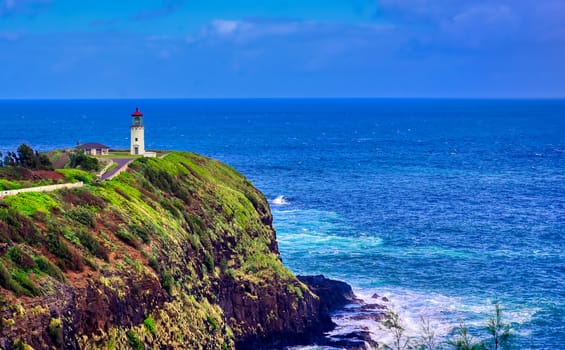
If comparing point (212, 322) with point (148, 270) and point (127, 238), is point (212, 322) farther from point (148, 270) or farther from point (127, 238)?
point (127, 238)

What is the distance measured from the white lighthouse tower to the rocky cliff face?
20.2 feet

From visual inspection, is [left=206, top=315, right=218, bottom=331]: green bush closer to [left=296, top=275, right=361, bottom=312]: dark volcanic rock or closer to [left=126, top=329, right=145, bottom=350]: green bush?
[left=126, top=329, right=145, bottom=350]: green bush

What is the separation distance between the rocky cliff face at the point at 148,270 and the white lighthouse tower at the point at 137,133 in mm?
6143

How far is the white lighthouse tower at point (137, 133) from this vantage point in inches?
3029

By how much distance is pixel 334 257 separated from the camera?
7731 cm

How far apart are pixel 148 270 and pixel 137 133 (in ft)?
109

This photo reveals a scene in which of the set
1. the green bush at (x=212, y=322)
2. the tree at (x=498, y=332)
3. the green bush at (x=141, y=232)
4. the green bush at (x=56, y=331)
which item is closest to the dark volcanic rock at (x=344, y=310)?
the tree at (x=498, y=332)

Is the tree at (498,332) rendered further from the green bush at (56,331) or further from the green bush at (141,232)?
the green bush at (141,232)

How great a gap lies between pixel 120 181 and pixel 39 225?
16724 mm

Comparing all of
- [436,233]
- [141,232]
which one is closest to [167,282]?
[141,232]

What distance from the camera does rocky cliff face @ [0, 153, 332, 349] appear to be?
38625 mm

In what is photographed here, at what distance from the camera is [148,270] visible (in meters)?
46.2

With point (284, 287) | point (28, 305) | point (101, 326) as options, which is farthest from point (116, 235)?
point (284, 287)

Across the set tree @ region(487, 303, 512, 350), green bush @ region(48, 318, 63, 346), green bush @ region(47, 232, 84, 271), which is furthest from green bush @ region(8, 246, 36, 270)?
tree @ region(487, 303, 512, 350)
